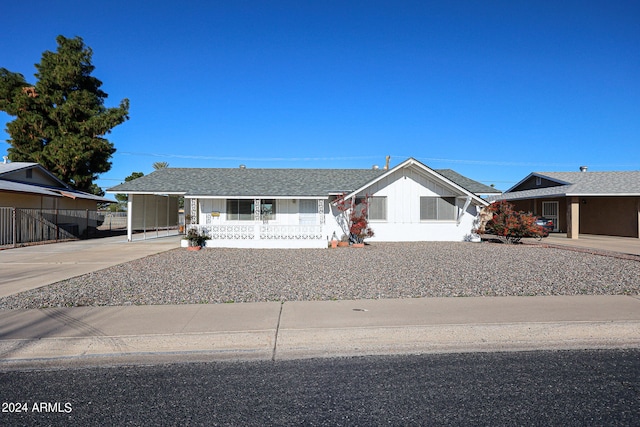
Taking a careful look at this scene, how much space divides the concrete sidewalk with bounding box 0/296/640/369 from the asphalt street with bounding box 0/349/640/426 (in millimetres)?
309

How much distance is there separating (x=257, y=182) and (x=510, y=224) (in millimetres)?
12805

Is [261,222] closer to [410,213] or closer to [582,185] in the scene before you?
[410,213]

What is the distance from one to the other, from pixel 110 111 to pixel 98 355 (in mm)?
30659

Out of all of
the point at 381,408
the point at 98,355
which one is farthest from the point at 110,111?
the point at 381,408

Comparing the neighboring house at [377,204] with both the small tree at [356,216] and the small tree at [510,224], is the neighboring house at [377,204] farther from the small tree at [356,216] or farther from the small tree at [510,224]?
the small tree at [510,224]

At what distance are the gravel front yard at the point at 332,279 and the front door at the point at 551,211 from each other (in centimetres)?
1580

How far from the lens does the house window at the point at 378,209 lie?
1986cm

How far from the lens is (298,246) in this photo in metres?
17.7

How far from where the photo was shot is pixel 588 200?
26.8m

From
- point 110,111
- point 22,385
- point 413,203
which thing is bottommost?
point 22,385

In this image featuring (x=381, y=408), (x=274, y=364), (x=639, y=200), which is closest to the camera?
(x=381, y=408)

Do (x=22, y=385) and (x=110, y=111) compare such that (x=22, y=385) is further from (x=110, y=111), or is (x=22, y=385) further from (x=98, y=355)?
(x=110, y=111)

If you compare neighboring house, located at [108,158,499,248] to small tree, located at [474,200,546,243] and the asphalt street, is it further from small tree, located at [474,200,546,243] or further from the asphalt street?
the asphalt street

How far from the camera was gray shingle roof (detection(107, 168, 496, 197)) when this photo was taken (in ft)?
62.5
